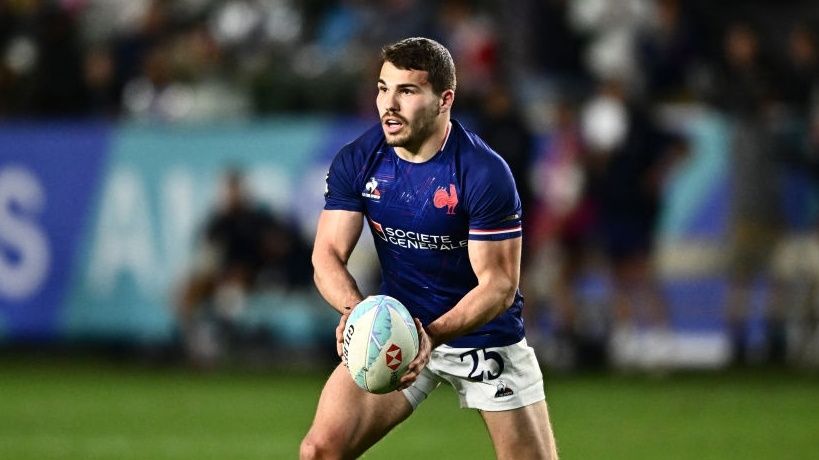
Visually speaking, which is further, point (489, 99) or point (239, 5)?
point (239, 5)

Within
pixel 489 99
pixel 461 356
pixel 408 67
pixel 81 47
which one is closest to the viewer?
pixel 408 67

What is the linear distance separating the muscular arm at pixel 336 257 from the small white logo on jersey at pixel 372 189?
11 cm

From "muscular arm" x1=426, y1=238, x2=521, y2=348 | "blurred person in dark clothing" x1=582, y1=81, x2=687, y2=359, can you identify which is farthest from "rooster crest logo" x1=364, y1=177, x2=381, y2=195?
"blurred person in dark clothing" x1=582, y1=81, x2=687, y2=359

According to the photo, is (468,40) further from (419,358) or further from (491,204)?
(419,358)

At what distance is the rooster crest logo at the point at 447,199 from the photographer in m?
6.47

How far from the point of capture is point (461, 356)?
Result: 6703 mm

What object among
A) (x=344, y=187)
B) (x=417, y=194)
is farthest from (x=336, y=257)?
(x=417, y=194)

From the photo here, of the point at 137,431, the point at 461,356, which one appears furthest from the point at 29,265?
the point at 461,356

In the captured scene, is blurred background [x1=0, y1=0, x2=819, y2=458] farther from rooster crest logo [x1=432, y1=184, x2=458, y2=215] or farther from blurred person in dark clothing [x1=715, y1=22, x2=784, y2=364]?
rooster crest logo [x1=432, y1=184, x2=458, y2=215]

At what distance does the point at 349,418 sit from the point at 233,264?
25.6 ft

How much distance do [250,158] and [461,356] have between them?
7961 millimetres

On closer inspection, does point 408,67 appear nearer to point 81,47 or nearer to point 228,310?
point 228,310

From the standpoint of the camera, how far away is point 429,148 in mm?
6504

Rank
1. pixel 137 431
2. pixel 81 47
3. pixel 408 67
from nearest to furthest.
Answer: pixel 408 67, pixel 137 431, pixel 81 47
